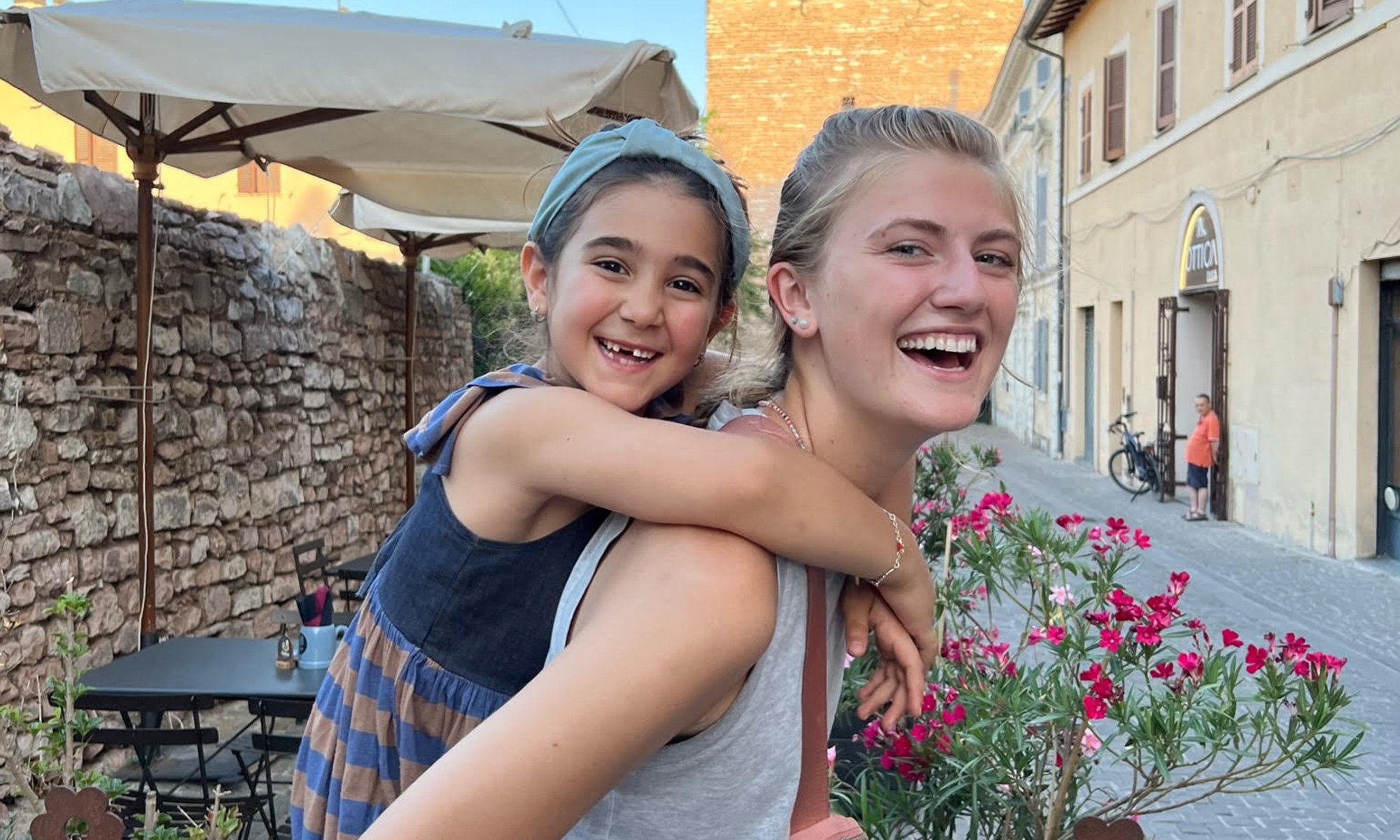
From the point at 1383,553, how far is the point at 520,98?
912 cm

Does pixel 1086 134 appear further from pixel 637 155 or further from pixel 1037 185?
pixel 637 155

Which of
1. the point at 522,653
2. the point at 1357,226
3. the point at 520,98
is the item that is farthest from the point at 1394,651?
the point at 522,653

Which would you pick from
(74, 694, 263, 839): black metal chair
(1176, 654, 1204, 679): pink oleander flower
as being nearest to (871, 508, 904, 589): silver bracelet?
(1176, 654, 1204, 679): pink oleander flower

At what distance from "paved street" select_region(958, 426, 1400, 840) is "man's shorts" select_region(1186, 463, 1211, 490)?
420 millimetres

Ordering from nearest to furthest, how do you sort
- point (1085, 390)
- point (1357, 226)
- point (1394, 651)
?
point (1394, 651) < point (1357, 226) < point (1085, 390)

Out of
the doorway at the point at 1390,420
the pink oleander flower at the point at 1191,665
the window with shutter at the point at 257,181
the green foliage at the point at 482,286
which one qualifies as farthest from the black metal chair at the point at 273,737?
the window with shutter at the point at 257,181

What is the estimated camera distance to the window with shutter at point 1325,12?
952 cm

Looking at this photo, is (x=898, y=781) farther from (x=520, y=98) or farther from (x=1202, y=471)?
(x=1202, y=471)

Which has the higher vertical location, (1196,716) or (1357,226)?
(1357,226)

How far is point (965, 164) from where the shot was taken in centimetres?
119

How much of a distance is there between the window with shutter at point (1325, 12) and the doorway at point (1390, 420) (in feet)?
7.50

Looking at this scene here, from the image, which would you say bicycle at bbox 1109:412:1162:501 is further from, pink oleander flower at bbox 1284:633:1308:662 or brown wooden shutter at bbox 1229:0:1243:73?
pink oleander flower at bbox 1284:633:1308:662

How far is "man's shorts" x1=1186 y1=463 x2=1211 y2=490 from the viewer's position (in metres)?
12.5

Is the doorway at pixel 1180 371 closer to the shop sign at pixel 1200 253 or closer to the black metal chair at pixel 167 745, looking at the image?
the shop sign at pixel 1200 253
